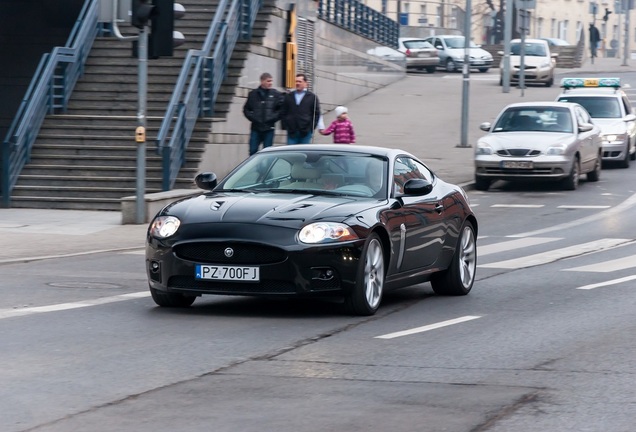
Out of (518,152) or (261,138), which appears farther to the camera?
(518,152)

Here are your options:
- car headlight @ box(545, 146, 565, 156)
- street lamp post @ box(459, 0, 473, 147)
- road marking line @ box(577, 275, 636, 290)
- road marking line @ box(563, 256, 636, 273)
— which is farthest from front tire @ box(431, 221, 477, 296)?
street lamp post @ box(459, 0, 473, 147)

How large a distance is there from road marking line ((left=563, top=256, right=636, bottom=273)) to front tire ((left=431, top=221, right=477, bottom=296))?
2265 millimetres

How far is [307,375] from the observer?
8.27 metres

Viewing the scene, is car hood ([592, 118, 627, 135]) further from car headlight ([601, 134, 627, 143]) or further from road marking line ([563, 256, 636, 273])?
road marking line ([563, 256, 636, 273])

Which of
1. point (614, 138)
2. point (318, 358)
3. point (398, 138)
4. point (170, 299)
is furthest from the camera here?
point (398, 138)

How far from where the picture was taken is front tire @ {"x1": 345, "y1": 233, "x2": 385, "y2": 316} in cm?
1079

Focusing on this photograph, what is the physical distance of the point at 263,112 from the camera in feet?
76.9

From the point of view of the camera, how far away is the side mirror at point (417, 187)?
11.7 meters

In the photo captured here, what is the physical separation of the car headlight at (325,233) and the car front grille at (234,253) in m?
0.22

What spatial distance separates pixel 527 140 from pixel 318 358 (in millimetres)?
17867

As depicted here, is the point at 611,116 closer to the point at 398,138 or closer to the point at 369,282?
the point at 398,138

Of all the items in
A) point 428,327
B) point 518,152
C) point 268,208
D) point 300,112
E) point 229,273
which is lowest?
point 428,327

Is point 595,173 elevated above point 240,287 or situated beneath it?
situated beneath

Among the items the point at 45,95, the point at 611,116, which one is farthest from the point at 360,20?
the point at 45,95
